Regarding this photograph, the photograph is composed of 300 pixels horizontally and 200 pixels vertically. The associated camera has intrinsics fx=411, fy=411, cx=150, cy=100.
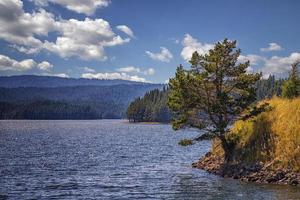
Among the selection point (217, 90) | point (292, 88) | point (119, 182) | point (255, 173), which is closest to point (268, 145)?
point (255, 173)

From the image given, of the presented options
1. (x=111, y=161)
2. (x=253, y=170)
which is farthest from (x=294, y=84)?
(x=111, y=161)

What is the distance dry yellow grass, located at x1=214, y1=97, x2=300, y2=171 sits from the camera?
118 feet

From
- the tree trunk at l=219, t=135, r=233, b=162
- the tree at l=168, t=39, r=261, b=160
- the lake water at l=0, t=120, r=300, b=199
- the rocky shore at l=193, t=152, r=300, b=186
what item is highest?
the tree at l=168, t=39, r=261, b=160

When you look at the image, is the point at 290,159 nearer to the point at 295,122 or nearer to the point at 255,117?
the point at 295,122

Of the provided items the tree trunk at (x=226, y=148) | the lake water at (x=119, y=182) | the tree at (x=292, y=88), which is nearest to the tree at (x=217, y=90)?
the tree trunk at (x=226, y=148)

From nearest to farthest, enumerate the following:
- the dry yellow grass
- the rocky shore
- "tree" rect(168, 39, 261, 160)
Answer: the rocky shore → the dry yellow grass → "tree" rect(168, 39, 261, 160)

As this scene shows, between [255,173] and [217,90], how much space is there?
976cm

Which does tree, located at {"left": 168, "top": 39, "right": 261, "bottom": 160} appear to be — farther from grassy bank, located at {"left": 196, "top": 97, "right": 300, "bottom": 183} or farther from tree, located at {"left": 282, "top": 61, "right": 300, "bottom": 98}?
tree, located at {"left": 282, "top": 61, "right": 300, "bottom": 98}

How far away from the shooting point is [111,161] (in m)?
54.4

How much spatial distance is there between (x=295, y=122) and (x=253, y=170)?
582cm

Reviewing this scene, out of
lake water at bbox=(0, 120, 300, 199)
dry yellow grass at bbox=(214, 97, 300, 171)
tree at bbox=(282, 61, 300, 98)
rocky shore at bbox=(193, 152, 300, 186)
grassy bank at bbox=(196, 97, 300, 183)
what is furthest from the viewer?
tree at bbox=(282, 61, 300, 98)

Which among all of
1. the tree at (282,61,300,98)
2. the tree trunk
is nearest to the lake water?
the tree trunk

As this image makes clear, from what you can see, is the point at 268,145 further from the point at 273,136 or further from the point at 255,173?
the point at 255,173

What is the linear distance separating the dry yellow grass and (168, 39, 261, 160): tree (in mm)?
1602
